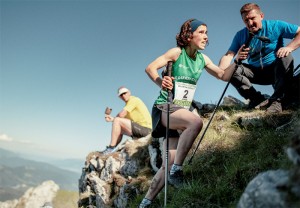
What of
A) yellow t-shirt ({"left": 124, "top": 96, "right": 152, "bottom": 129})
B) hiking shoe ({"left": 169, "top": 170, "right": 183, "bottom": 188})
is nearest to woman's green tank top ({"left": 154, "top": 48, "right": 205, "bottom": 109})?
hiking shoe ({"left": 169, "top": 170, "right": 183, "bottom": 188})

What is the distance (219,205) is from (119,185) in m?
5.87

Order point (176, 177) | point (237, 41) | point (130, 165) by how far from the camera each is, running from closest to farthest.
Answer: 1. point (176, 177)
2. point (237, 41)
3. point (130, 165)

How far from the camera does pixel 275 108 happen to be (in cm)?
801

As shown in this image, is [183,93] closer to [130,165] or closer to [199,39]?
[199,39]

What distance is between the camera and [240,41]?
871cm

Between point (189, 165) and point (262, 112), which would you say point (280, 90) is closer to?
point (262, 112)

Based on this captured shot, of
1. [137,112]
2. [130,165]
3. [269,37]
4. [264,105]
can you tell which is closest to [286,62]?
[269,37]

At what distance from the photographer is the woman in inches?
218

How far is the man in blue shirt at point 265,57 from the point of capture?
7.86 meters

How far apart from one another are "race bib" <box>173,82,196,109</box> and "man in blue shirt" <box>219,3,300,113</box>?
2.80m

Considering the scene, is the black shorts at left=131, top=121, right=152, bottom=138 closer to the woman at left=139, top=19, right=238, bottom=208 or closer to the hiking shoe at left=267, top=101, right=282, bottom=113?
the hiking shoe at left=267, top=101, right=282, bottom=113

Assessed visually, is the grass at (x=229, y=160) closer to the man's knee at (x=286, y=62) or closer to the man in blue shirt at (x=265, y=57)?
the man in blue shirt at (x=265, y=57)

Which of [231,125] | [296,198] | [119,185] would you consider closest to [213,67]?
[231,125]

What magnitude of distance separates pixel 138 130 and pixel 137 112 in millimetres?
985
